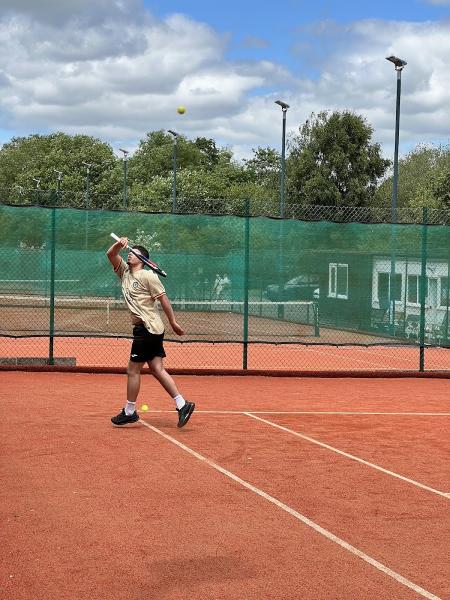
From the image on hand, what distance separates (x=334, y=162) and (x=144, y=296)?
3610 cm

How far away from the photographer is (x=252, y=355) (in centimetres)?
1953

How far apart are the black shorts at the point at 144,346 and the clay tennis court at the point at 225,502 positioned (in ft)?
2.36

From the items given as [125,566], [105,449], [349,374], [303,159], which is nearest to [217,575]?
[125,566]

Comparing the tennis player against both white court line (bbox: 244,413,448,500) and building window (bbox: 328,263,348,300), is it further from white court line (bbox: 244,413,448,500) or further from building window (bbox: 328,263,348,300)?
building window (bbox: 328,263,348,300)

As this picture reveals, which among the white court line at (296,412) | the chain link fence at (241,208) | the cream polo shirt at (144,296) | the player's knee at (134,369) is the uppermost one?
the chain link fence at (241,208)

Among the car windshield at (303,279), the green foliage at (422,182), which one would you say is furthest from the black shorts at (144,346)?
the green foliage at (422,182)

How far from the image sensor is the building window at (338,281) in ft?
51.6

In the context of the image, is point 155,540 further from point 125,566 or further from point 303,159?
point 303,159

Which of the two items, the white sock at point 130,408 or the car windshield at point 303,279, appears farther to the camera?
the car windshield at point 303,279

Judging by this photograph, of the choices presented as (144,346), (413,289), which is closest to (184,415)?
(144,346)

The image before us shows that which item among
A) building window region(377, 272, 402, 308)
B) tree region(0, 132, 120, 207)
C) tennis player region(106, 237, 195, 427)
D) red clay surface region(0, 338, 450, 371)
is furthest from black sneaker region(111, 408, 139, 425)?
tree region(0, 132, 120, 207)

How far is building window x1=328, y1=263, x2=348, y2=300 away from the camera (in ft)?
51.6

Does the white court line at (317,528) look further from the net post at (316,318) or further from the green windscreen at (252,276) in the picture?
the net post at (316,318)

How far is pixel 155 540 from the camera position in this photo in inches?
224
